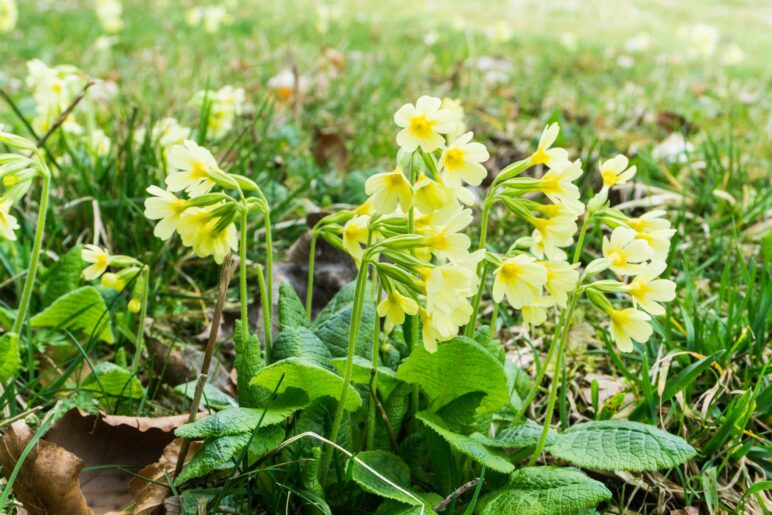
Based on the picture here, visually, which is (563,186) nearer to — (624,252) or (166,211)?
(624,252)

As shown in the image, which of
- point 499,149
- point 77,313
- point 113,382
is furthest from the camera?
point 499,149

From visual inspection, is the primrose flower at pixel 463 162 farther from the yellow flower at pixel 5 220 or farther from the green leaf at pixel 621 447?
the yellow flower at pixel 5 220

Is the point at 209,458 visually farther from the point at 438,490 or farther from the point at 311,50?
the point at 311,50

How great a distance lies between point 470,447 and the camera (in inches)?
51.5

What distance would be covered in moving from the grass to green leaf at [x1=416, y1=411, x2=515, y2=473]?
27cm

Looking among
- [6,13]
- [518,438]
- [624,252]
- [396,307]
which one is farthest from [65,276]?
[6,13]

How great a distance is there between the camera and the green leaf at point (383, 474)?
1.28 metres

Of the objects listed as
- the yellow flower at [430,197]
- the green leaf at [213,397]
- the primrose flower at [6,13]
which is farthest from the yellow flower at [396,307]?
the primrose flower at [6,13]

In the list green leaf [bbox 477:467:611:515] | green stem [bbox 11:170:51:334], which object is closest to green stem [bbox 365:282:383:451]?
green leaf [bbox 477:467:611:515]

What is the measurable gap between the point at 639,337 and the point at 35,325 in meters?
1.40

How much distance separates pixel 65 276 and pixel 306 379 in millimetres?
949

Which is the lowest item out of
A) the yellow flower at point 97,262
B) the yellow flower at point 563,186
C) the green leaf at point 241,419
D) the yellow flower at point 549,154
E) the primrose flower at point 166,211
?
the green leaf at point 241,419

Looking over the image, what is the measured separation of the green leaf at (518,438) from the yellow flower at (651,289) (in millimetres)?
313

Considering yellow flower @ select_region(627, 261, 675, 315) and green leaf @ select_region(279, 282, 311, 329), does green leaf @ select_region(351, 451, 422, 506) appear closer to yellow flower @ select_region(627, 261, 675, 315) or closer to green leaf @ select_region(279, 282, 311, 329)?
green leaf @ select_region(279, 282, 311, 329)
